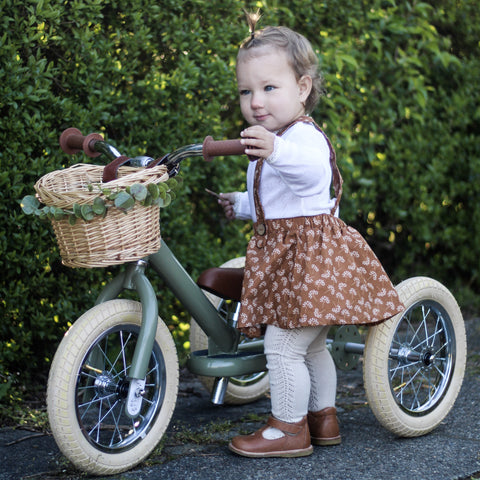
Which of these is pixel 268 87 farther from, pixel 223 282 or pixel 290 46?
pixel 223 282

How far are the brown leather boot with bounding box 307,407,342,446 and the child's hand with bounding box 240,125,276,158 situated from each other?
3.63 feet

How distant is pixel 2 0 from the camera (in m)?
2.91

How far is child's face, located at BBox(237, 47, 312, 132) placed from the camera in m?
2.53

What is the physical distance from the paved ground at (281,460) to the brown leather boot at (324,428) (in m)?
0.04

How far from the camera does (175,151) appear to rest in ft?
7.92

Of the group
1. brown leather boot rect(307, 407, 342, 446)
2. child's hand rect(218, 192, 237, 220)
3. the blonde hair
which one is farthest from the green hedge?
brown leather boot rect(307, 407, 342, 446)

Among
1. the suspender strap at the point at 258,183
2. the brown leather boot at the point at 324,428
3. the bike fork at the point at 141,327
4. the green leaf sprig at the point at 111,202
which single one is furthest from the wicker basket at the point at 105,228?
the brown leather boot at the point at 324,428

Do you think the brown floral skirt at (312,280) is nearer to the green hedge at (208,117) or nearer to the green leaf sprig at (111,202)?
the green leaf sprig at (111,202)

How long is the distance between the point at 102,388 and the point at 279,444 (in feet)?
2.21

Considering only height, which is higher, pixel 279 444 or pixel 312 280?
pixel 312 280

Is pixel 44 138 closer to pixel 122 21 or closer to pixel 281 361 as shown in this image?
pixel 122 21

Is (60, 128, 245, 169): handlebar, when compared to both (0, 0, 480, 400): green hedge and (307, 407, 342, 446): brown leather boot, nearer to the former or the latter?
(0, 0, 480, 400): green hedge

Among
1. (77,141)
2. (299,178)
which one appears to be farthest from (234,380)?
(77,141)

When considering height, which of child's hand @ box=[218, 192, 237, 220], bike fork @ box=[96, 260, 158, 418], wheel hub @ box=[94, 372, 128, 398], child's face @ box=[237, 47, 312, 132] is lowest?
wheel hub @ box=[94, 372, 128, 398]
